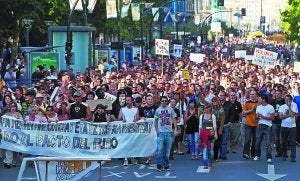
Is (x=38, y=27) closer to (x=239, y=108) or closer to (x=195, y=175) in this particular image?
(x=239, y=108)

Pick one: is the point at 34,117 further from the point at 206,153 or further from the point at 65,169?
the point at 65,169

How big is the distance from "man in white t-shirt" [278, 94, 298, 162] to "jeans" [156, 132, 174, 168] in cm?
276

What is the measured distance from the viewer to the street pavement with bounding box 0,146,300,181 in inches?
660

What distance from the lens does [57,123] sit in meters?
18.7

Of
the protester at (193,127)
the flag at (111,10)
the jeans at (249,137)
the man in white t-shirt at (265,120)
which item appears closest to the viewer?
the man in white t-shirt at (265,120)

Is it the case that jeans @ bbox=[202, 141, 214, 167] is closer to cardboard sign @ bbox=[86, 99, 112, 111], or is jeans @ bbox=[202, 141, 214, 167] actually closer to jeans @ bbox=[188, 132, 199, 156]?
jeans @ bbox=[188, 132, 199, 156]

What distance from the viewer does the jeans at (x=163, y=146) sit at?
57.9ft

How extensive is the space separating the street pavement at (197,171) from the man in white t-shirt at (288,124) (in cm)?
36

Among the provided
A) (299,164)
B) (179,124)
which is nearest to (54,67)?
(179,124)

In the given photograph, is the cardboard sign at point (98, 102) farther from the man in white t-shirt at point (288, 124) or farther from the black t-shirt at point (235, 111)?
the man in white t-shirt at point (288, 124)

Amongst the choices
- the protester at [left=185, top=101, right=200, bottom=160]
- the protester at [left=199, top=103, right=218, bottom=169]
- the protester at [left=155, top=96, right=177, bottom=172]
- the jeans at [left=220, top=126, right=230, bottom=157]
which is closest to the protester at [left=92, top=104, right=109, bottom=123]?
the protester at [left=155, top=96, right=177, bottom=172]

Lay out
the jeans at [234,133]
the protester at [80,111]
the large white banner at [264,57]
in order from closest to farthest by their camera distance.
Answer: the protester at [80,111]
the jeans at [234,133]
the large white banner at [264,57]

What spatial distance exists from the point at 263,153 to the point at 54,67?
44.5 feet

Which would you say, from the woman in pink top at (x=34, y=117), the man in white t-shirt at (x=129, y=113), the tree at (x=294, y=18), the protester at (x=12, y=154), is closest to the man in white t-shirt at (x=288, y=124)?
the man in white t-shirt at (x=129, y=113)
